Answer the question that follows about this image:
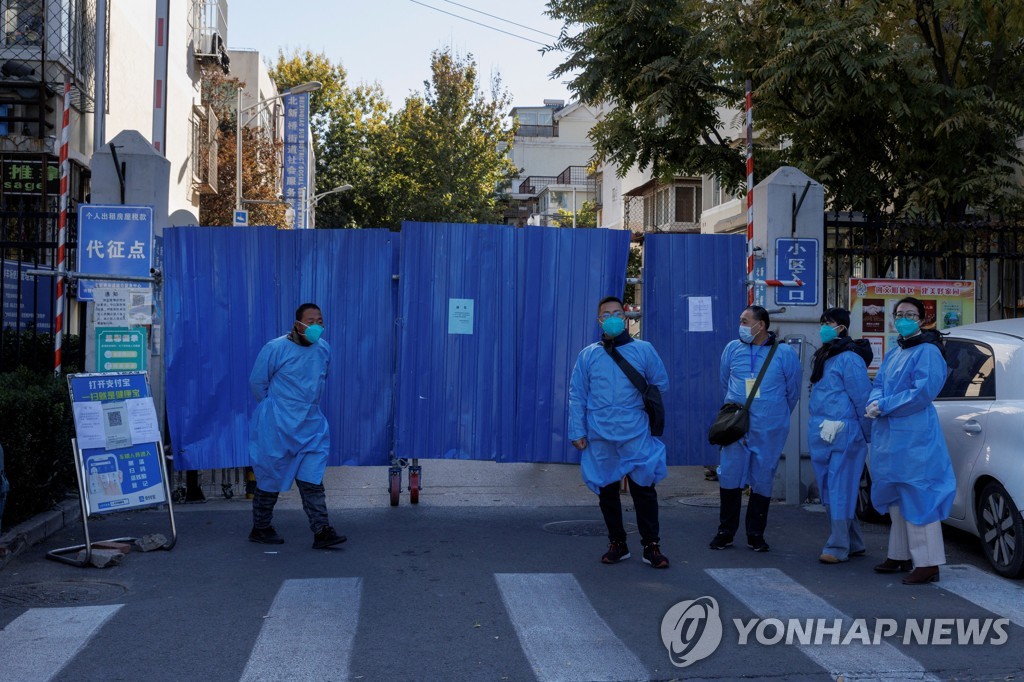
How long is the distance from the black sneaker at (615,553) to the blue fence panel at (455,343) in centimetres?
219

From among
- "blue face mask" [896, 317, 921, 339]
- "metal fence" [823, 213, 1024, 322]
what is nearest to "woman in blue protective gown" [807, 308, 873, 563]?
"blue face mask" [896, 317, 921, 339]

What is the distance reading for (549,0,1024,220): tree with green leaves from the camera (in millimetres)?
11008

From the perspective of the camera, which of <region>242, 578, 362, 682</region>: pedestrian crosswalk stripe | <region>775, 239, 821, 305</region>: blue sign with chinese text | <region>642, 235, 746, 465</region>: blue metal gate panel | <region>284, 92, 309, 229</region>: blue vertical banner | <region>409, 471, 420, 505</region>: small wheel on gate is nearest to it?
<region>242, 578, 362, 682</region>: pedestrian crosswalk stripe

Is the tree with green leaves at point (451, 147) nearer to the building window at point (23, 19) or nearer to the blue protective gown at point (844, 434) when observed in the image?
the building window at point (23, 19)

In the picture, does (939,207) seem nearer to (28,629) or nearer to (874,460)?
(874,460)

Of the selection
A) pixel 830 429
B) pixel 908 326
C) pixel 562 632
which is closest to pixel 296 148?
pixel 830 429

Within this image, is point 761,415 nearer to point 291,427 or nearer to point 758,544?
point 758,544

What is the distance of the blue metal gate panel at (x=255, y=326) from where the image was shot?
9305mm

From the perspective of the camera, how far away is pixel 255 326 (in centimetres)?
934

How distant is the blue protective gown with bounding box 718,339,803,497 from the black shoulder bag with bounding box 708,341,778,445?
0.04m

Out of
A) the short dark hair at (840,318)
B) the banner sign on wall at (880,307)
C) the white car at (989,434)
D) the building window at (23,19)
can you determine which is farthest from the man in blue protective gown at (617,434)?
the building window at (23,19)

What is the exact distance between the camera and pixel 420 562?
7.34m

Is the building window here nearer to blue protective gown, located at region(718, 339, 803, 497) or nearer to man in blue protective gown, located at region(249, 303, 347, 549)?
man in blue protective gown, located at region(249, 303, 347, 549)

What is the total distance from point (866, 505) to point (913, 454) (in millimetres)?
2122
